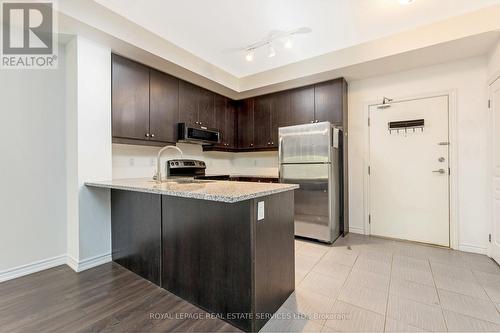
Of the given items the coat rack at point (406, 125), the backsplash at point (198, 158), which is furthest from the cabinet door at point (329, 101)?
the backsplash at point (198, 158)

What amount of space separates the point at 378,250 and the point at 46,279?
364 cm

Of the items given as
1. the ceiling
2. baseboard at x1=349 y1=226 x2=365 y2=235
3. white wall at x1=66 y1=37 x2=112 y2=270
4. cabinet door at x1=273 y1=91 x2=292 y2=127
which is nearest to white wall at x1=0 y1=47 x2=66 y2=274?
white wall at x1=66 y1=37 x2=112 y2=270

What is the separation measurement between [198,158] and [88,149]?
2026 mm

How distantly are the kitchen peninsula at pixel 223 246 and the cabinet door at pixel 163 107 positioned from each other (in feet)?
3.95

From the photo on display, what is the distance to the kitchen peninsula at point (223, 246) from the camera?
1480 mm

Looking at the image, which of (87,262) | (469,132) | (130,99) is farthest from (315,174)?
(87,262)

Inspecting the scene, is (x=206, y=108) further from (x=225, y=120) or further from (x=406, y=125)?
(x=406, y=125)

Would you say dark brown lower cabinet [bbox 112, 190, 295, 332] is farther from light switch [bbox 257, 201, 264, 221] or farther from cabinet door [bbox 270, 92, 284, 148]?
cabinet door [bbox 270, 92, 284, 148]

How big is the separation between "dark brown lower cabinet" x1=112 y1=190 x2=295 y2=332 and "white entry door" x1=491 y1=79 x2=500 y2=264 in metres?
2.38

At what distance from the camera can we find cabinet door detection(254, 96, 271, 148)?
4227 millimetres

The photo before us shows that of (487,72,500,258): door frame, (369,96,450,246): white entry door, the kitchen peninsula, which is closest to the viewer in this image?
the kitchen peninsula

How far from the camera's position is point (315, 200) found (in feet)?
10.6

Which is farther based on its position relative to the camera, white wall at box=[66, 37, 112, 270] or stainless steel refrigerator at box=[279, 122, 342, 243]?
stainless steel refrigerator at box=[279, 122, 342, 243]

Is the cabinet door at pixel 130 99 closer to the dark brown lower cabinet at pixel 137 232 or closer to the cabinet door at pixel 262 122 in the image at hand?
the dark brown lower cabinet at pixel 137 232
